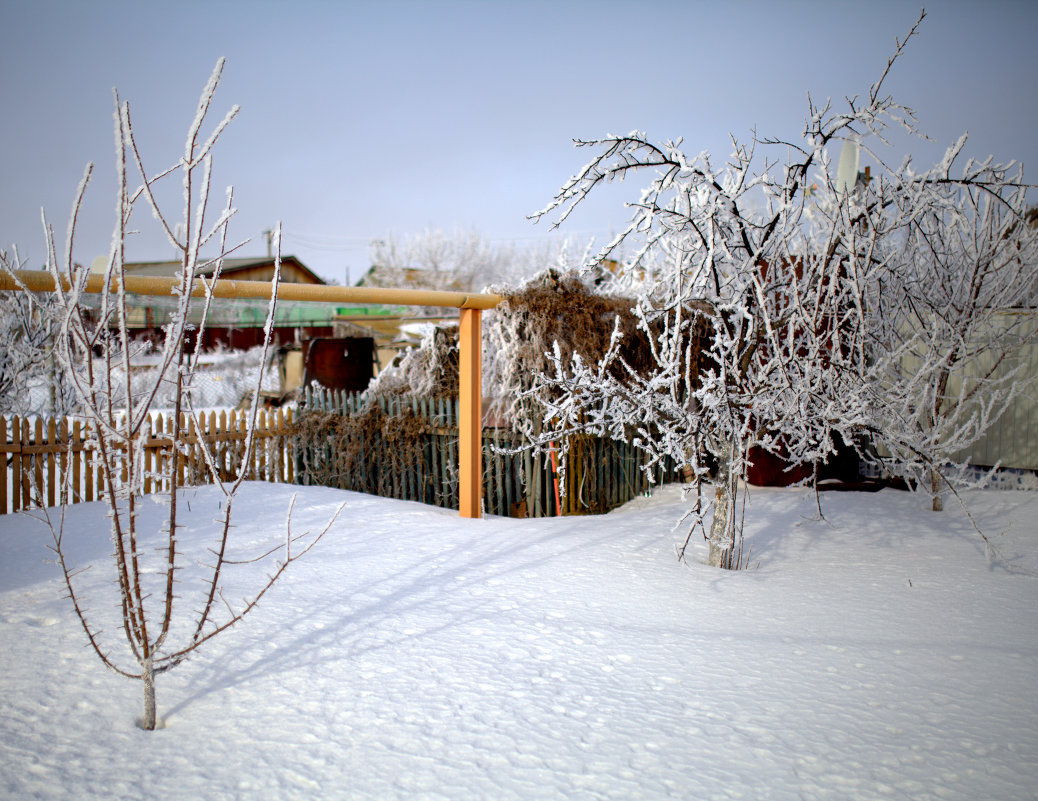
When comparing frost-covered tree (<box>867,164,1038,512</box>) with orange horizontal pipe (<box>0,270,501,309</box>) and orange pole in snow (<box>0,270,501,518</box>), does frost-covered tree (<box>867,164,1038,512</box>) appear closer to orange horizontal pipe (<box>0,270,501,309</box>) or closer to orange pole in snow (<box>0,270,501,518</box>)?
orange pole in snow (<box>0,270,501,518</box>)

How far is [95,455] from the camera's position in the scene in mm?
5523

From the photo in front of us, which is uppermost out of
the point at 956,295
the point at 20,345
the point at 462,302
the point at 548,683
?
the point at 956,295

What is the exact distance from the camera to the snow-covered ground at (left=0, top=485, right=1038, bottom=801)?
2355 mm

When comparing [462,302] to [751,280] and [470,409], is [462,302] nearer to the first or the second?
[470,409]

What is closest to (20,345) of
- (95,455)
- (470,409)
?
(95,455)

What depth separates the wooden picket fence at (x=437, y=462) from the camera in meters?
7.55

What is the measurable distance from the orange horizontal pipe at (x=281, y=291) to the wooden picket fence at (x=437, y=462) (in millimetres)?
1820

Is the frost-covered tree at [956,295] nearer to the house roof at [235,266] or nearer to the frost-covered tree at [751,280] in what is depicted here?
the frost-covered tree at [751,280]

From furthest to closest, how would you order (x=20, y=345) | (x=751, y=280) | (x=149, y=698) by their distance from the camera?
(x=20, y=345), (x=751, y=280), (x=149, y=698)

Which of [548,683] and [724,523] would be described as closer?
[548,683]

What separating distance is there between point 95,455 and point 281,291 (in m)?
2.11

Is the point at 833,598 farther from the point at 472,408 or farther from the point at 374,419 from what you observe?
the point at 374,419

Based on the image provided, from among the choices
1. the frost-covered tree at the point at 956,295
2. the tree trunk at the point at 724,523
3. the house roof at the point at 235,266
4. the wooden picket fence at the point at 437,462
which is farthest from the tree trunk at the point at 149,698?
the house roof at the point at 235,266

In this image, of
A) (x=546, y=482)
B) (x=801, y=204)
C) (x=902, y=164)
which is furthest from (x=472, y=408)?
(x=902, y=164)
